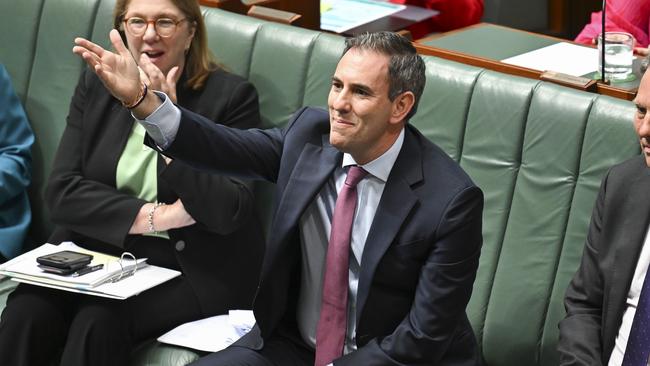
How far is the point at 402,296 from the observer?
7.83 ft

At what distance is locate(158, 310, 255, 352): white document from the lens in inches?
105

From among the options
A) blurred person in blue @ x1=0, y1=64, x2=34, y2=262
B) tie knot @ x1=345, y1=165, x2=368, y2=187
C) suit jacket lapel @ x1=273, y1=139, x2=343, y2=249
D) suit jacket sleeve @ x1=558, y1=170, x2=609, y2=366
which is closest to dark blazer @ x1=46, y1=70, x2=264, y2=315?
blurred person in blue @ x1=0, y1=64, x2=34, y2=262

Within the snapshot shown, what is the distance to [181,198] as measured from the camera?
109 inches

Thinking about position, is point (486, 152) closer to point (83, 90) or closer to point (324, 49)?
point (324, 49)

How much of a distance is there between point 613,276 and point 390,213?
1.46ft

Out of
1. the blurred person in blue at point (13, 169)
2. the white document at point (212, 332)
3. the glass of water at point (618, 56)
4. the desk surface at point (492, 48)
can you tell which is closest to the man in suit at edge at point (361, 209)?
the white document at point (212, 332)

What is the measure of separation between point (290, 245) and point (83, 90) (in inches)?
35.4

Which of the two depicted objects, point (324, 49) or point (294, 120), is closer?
point (294, 120)

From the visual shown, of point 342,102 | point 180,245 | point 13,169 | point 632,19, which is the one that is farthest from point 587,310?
point 13,169

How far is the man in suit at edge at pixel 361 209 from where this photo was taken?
7.55 feet

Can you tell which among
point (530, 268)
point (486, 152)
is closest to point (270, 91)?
point (486, 152)

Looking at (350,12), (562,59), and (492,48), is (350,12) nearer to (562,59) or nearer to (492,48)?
(492,48)

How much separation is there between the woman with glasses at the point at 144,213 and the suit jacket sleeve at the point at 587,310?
856 mm

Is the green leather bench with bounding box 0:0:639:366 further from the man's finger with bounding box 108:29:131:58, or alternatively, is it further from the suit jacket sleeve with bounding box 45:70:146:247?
the man's finger with bounding box 108:29:131:58
